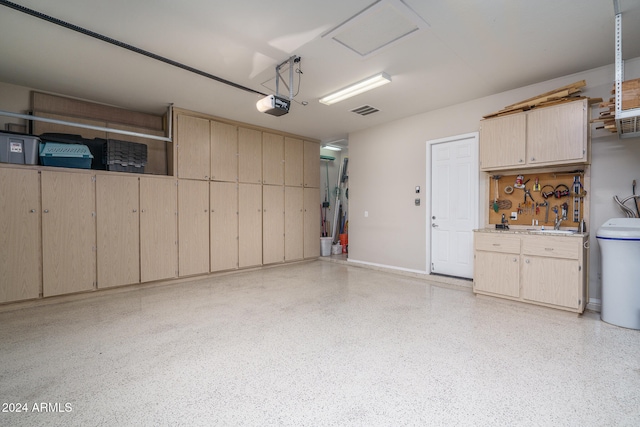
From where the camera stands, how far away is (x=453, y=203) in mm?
4734

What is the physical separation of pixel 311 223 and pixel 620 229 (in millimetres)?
5167

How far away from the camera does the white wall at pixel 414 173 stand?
11.0 ft

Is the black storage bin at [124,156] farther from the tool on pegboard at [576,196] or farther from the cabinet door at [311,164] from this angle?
the tool on pegboard at [576,196]

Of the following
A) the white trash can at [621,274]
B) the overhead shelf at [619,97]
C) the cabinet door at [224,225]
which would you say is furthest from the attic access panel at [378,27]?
the cabinet door at [224,225]

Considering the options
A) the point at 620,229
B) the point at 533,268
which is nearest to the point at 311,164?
the point at 533,268

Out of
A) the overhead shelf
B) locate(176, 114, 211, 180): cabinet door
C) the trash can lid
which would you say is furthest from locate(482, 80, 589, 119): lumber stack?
locate(176, 114, 211, 180): cabinet door

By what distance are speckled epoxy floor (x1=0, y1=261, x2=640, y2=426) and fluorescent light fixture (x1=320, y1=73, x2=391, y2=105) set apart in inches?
114

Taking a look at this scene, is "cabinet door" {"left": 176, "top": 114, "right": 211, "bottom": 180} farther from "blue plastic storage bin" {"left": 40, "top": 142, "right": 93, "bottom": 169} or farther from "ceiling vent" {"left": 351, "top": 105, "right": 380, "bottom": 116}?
"ceiling vent" {"left": 351, "top": 105, "right": 380, "bottom": 116}

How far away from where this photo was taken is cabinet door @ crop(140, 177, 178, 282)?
14.8 ft

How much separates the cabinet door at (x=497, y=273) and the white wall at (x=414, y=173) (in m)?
0.81

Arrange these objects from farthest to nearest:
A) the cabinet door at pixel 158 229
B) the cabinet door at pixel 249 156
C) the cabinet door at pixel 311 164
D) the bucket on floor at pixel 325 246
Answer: the bucket on floor at pixel 325 246, the cabinet door at pixel 311 164, the cabinet door at pixel 249 156, the cabinet door at pixel 158 229

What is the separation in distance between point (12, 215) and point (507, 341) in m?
5.71

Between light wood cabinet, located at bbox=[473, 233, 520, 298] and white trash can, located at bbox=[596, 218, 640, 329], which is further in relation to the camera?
light wood cabinet, located at bbox=[473, 233, 520, 298]

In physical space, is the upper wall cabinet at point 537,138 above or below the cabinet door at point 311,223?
above
